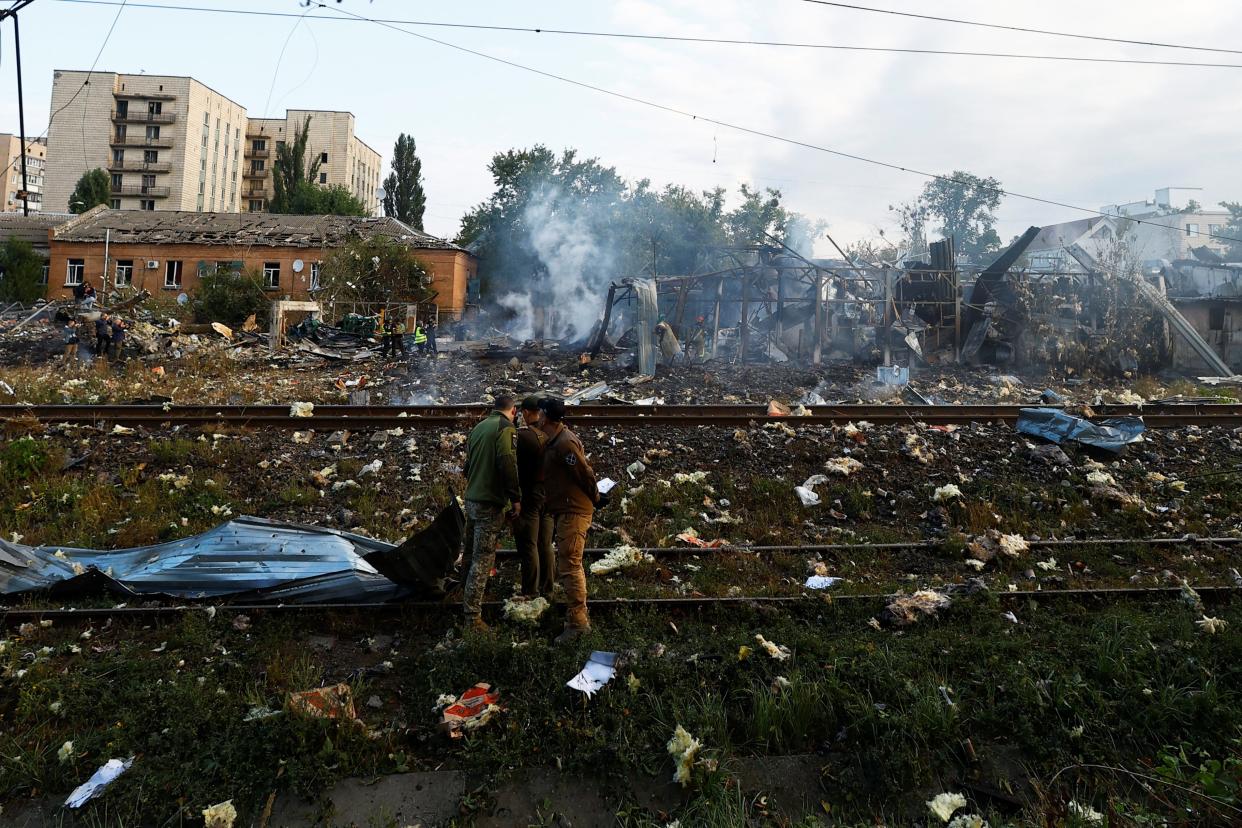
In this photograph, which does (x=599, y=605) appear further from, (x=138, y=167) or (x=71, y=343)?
(x=138, y=167)

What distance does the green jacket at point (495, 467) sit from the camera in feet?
15.4

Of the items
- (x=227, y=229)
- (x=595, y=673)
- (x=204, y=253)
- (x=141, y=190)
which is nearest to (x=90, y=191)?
(x=141, y=190)

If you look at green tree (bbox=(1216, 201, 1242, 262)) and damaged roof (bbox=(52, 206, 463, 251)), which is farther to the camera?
green tree (bbox=(1216, 201, 1242, 262))

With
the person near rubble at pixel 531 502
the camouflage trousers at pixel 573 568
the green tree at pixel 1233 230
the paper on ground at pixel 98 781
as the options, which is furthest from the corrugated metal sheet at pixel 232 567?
the green tree at pixel 1233 230

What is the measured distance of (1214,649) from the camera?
14.2ft

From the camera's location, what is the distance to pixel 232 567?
525 cm

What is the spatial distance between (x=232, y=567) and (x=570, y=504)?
268cm

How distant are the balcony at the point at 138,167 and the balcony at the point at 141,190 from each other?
4.04 ft

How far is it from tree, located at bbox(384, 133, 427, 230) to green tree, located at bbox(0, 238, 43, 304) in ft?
64.5

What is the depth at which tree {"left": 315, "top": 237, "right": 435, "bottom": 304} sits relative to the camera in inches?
1070

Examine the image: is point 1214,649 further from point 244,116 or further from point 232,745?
point 244,116

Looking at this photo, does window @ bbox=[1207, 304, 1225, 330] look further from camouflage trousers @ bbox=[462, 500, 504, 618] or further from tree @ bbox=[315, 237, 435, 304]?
tree @ bbox=[315, 237, 435, 304]

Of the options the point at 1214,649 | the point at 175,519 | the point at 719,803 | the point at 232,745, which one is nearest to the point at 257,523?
the point at 175,519

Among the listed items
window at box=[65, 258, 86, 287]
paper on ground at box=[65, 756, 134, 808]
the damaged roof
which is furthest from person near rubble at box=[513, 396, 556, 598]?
window at box=[65, 258, 86, 287]
